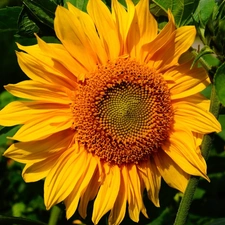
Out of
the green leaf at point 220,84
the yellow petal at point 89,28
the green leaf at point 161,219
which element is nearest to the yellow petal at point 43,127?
the yellow petal at point 89,28

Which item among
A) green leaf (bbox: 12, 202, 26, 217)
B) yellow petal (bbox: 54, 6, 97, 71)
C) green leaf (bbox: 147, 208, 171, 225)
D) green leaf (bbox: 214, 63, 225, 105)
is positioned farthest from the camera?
green leaf (bbox: 12, 202, 26, 217)

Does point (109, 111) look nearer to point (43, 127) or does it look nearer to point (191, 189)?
point (43, 127)

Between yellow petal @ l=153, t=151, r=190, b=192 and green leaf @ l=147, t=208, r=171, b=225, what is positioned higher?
yellow petal @ l=153, t=151, r=190, b=192

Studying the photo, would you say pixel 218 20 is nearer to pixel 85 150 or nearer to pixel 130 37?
pixel 130 37

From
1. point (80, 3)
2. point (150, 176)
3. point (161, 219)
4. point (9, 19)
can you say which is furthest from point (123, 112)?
point (161, 219)

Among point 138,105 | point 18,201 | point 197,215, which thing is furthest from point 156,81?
point 18,201

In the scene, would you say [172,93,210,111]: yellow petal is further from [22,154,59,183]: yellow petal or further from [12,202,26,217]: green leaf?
[12,202,26,217]: green leaf

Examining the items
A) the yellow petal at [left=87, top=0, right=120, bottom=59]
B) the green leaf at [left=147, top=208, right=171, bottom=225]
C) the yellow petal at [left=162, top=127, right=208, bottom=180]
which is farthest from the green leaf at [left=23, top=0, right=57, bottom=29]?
the green leaf at [left=147, top=208, right=171, bottom=225]

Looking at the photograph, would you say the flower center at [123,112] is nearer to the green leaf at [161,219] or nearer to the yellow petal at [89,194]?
the yellow petal at [89,194]
